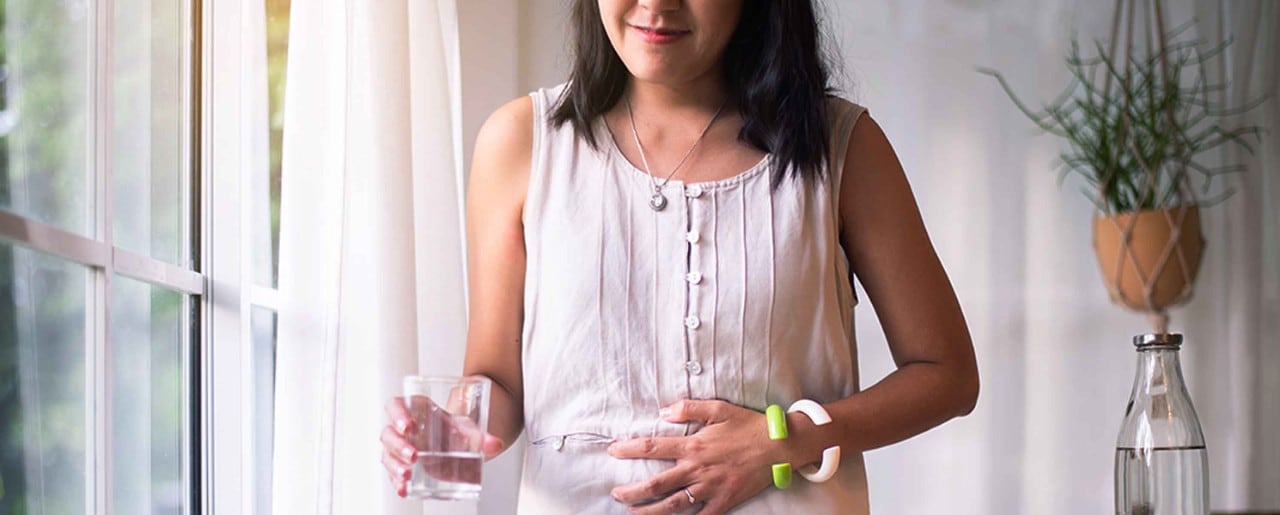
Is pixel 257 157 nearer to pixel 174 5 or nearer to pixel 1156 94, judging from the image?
pixel 174 5

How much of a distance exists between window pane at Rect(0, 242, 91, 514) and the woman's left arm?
44 cm

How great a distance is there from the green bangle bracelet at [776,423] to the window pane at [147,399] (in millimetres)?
558

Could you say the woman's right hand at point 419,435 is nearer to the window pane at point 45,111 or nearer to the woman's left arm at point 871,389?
the woman's left arm at point 871,389

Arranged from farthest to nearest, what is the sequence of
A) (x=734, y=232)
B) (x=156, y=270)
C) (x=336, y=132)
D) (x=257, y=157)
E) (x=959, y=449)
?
1. (x=959, y=449)
2. (x=257, y=157)
3. (x=336, y=132)
4. (x=156, y=270)
5. (x=734, y=232)

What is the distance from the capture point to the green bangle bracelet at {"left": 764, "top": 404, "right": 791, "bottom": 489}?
115 centimetres

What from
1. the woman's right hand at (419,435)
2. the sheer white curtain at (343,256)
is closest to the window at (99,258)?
the sheer white curtain at (343,256)

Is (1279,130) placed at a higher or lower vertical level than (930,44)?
lower

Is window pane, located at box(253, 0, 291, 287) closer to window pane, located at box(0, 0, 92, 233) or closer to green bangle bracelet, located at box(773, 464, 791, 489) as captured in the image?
window pane, located at box(0, 0, 92, 233)

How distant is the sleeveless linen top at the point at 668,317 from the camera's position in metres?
1.21

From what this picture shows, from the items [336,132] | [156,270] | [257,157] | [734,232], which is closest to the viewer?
[734,232]

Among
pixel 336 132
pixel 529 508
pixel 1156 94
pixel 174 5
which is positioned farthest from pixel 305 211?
pixel 1156 94

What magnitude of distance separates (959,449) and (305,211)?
84.0 inches

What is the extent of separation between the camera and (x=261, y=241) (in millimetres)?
1644

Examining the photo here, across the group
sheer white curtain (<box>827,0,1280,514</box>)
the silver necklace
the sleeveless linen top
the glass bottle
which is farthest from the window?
sheer white curtain (<box>827,0,1280,514</box>)
